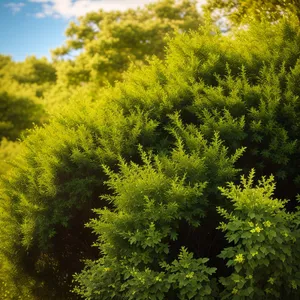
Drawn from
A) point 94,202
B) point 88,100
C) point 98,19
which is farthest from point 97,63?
point 94,202

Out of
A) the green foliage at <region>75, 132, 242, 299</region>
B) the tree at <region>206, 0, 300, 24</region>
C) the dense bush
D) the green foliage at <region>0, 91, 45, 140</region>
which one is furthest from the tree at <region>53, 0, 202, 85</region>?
the green foliage at <region>75, 132, 242, 299</region>

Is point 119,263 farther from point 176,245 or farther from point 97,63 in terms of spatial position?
point 97,63

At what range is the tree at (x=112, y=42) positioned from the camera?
26.0 m

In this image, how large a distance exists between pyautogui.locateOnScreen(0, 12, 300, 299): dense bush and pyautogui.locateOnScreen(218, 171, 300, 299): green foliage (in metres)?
0.02

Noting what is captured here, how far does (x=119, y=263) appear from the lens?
17.2 ft

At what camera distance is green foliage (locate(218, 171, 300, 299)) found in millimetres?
4387

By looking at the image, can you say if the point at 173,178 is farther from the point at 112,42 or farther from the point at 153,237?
the point at 112,42

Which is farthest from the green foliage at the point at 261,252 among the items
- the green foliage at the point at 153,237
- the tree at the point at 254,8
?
the tree at the point at 254,8

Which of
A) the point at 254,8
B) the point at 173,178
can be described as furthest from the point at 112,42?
the point at 173,178

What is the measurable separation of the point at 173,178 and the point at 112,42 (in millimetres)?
21695

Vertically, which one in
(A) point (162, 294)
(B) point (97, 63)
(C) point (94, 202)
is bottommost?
(A) point (162, 294)

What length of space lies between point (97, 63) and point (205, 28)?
1745cm

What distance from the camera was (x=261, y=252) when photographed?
4.41 meters

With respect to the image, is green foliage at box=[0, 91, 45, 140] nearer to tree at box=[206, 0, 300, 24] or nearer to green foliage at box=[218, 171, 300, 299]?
tree at box=[206, 0, 300, 24]
